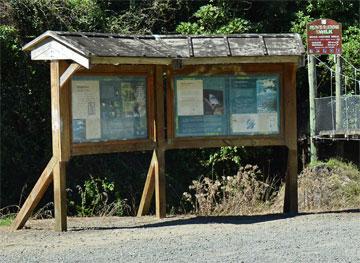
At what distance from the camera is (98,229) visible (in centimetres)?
1055

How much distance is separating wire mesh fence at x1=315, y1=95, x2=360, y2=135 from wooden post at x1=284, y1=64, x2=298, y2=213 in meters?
5.79

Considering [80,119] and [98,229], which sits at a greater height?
[80,119]

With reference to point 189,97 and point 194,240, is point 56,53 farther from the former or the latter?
point 194,240

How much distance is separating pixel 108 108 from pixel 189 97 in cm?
128

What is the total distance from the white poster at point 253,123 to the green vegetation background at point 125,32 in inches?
140

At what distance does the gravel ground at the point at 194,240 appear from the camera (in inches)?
322

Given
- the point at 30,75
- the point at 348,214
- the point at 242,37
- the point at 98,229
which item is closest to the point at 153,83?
the point at 242,37

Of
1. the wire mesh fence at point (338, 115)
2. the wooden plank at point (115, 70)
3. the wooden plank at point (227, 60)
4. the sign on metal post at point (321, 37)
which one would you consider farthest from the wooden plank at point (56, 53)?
the sign on metal post at point (321, 37)

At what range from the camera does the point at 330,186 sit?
1505 cm

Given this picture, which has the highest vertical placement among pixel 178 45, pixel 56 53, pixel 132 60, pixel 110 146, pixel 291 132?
pixel 178 45

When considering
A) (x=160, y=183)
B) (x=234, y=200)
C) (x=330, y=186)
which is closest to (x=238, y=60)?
(x=160, y=183)

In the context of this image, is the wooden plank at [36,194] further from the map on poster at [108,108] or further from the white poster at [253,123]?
the white poster at [253,123]

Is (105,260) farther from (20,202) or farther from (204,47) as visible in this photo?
(20,202)

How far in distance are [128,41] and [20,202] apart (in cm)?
612
